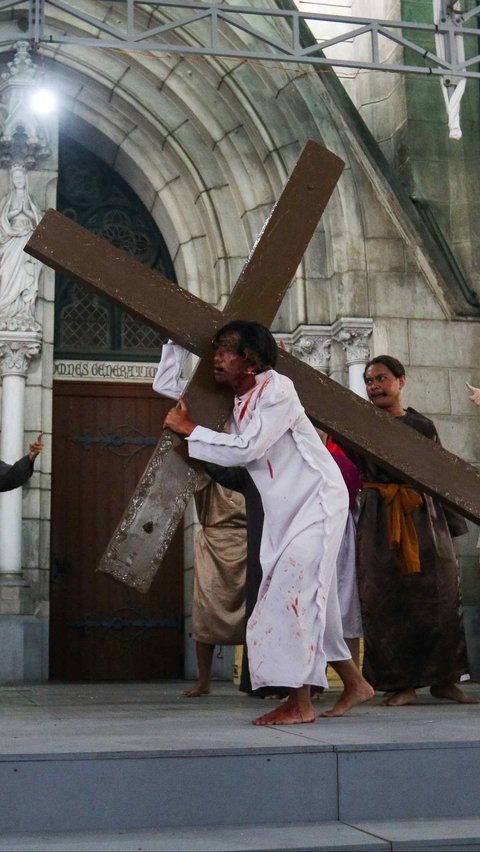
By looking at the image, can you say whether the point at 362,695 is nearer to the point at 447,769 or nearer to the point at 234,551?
the point at 447,769

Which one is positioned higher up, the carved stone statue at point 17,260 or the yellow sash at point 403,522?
the carved stone statue at point 17,260

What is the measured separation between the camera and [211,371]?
16.8 feet

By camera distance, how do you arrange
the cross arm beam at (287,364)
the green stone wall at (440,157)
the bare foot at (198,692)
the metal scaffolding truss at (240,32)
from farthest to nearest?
the green stone wall at (440,157), the metal scaffolding truss at (240,32), the bare foot at (198,692), the cross arm beam at (287,364)

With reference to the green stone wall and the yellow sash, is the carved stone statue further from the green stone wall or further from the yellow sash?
the yellow sash

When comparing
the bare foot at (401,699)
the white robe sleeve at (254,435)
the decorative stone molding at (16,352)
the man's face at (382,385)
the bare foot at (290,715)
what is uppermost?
the decorative stone molding at (16,352)

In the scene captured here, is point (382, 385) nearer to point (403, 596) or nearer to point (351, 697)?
point (403, 596)

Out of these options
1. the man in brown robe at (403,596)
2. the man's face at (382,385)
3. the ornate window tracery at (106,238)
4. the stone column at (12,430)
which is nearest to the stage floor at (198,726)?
the man in brown robe at (403,596)

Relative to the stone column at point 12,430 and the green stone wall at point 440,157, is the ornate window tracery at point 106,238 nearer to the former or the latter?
the stone column at point 12,430

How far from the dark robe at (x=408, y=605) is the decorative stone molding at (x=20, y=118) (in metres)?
5.68

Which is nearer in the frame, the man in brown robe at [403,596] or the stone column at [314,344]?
the man in brown robe at [403,596]

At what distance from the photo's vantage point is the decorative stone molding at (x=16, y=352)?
10383 mm

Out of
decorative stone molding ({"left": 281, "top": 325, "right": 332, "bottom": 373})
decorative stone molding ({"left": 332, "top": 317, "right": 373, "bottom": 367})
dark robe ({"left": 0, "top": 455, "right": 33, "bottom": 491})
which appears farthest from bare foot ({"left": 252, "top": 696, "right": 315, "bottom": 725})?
decorative stone molding ({"left": 281, "top": 325, "right": 332, "bottom": 373})

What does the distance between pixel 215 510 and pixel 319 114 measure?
4520 mm

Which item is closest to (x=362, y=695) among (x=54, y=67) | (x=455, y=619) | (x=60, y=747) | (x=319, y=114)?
(x=455, y=619)
